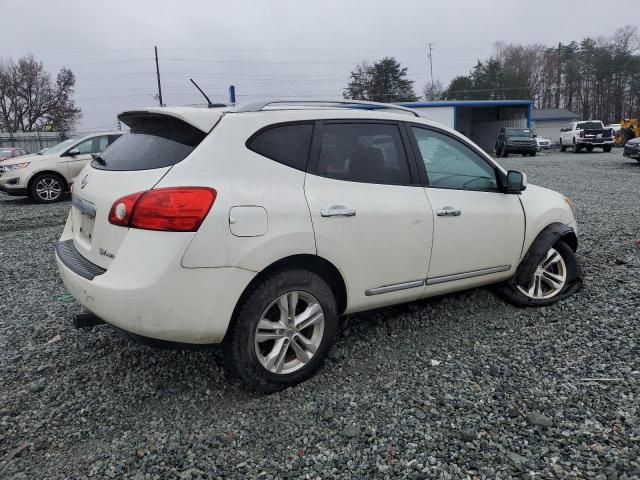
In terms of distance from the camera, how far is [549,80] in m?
75.3

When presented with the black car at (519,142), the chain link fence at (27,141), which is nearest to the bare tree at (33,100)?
the chain link fence at (27,141)

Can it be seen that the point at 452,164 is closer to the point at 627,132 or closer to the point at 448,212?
the point at 448,212

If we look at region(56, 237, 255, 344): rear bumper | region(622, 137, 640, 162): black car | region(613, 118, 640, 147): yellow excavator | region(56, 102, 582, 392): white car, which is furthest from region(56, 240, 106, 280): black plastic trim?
region(613, 118, 640, 147): yellow excavator

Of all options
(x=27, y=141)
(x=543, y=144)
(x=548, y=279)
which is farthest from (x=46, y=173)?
(x=543, y=144)

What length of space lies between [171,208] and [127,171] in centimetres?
55

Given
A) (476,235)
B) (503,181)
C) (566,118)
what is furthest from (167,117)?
(566,118)

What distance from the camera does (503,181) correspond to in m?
3.99

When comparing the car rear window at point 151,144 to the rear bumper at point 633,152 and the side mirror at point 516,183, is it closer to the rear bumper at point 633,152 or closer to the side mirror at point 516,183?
the side mirror at point 516,183

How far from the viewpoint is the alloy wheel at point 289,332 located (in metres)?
2.87

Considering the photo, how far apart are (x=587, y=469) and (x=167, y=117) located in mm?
2876

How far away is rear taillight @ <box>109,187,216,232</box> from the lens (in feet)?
8.29

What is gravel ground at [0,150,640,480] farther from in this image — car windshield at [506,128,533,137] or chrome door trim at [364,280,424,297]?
car windshield at [506,128,533,137]

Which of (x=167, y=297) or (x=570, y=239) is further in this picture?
(x=570, y=239)

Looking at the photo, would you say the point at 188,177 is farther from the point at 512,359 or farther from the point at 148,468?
the point at 512,359
